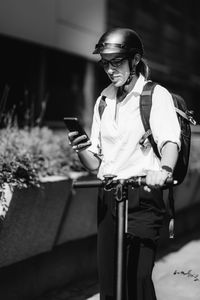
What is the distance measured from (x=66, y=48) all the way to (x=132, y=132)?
7.24m

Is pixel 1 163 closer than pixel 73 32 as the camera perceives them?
Yes

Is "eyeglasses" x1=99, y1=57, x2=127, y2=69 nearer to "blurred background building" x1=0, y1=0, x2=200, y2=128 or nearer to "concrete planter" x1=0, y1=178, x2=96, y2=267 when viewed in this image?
"concrete planter" x1=0, y1=178, x2=96, y2=267

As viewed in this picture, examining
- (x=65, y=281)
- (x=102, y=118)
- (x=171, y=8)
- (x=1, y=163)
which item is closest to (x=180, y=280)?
(x=65, y=281)

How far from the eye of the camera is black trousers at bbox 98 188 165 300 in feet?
8.85

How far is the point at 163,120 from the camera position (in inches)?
104

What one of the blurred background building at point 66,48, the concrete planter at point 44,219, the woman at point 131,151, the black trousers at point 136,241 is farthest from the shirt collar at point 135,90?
the blurred background building at point 66,48

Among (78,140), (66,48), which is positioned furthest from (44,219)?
(66,48)

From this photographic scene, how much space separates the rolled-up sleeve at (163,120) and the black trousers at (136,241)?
0.33 metres

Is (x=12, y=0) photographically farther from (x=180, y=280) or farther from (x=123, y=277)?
(x=123, y=277)

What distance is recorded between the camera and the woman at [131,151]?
268cm

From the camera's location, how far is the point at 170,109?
8.80ft

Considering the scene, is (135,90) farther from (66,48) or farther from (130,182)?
(66,48)

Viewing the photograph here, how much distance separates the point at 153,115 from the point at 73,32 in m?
7.52

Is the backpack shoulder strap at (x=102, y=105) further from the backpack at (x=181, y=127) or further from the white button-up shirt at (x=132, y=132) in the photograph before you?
the backpack at (x=181, y=127)
